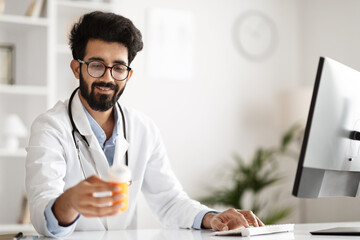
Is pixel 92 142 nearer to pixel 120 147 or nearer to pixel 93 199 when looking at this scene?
pixel 120 147

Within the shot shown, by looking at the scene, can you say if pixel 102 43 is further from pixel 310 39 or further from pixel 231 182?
pixel 310 39

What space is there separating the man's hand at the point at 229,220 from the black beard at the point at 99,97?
1.62 ft

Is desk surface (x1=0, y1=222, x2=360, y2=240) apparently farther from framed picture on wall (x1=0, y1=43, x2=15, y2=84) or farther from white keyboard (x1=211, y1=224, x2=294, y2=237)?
framed picture on wall (x1=0, y1=43, x2=15, y2=84)

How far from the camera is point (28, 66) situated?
381 cm

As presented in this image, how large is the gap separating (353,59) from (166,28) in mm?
1474

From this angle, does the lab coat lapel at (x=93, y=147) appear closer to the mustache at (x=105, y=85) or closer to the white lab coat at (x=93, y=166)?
the white lab coat at (x=93, y=166)

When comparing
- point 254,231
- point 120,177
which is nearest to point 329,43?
point 254,231

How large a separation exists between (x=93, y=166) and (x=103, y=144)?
118 millimetres

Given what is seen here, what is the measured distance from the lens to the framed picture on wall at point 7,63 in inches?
147

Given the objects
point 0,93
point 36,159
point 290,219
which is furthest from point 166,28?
point 36,159

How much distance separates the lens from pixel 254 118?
464 cm

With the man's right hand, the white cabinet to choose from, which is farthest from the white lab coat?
the white cabinet

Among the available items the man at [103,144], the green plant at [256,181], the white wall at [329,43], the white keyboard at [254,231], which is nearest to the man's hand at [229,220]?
the man at [103,144]

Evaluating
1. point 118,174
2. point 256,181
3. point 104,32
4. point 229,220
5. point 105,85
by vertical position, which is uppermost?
point 104,32
